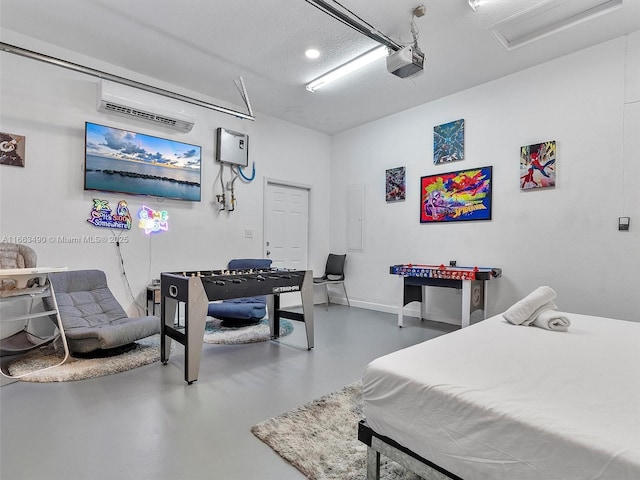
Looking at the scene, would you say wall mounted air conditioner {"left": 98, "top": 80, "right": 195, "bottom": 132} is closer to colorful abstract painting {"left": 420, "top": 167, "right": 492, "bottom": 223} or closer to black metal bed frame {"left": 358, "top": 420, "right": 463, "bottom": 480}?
colorful abstract painting {"left": 420, "top": 167, "right": 492, "bottom": 223}

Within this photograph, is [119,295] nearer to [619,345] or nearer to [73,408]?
[73,408]

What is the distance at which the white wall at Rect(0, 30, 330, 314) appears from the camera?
11.4ft

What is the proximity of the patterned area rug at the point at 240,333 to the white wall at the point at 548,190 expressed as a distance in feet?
6.88

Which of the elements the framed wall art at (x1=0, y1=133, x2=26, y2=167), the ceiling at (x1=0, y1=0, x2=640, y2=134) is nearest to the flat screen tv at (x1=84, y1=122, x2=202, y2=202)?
the framed wall art at (x1=0, y1=133, x2=26, y2=167)

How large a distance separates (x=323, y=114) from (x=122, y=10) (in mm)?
3114

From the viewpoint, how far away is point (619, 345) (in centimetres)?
186

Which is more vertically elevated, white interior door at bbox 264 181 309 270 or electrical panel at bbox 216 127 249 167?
electrical panel at bbox 216 127 249 167

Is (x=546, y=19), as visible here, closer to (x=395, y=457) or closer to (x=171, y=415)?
(x=395, y=457)

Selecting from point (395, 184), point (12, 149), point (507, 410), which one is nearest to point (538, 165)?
point (395, 184)

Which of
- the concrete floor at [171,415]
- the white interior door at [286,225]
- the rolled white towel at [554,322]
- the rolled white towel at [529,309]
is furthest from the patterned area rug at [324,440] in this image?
the white interior door at [286,225]

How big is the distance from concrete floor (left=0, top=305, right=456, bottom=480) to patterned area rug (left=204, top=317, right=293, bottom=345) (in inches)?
7.8

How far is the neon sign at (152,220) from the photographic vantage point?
14.0ft

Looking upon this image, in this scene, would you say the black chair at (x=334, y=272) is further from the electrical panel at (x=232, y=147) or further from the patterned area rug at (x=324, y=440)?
the patterned area rug at (x=324, y=440)

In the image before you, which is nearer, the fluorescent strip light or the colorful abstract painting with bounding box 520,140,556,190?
the fluorescent strip light
